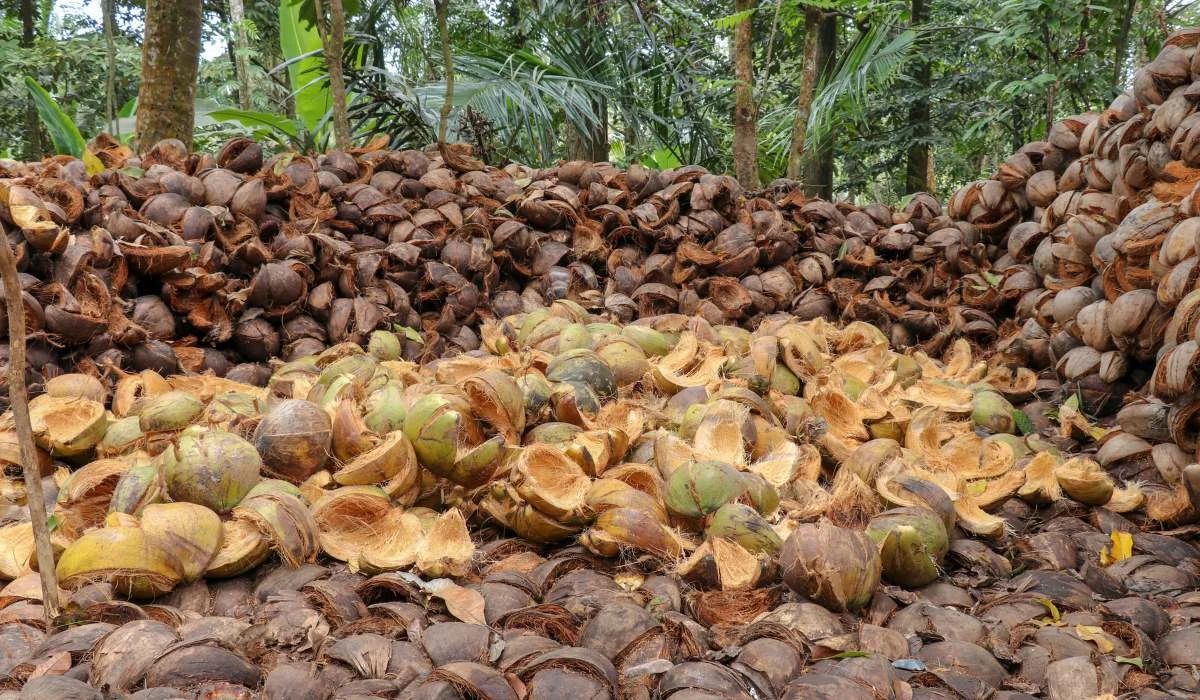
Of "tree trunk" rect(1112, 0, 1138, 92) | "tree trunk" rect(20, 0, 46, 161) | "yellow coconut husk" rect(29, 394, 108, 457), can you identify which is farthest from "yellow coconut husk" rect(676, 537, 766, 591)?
"tree trunk" rect(20, 0, 46, 161)

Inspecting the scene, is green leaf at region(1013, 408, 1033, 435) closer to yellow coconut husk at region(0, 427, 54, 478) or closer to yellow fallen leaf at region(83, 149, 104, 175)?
yellow coconut husk at region(0, 427, 54, 478)

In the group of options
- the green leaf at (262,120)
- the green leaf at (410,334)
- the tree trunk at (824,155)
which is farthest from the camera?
the tree trunk at (824,155)

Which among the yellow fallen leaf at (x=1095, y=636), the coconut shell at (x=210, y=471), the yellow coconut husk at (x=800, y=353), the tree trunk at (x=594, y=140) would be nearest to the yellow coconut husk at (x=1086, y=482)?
the yellow fallen leaf at (x=1095, y=636)

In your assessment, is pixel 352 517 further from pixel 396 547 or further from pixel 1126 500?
pixel 1126 500

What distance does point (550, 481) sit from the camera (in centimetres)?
225

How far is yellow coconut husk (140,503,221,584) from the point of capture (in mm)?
1805

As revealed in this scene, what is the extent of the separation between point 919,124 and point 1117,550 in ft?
21.7

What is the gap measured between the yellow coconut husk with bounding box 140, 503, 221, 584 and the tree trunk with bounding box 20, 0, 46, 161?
980cm

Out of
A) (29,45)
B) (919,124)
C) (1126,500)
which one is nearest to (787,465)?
(1126,500)

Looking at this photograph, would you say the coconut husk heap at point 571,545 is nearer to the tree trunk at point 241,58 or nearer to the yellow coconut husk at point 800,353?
the yellow coconut husk at point 800,353

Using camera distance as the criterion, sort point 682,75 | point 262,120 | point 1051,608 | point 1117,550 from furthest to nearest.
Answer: point 682,75 < point 262,120 < point 1117,550 < point 1051,608

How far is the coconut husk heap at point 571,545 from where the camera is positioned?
158 cm

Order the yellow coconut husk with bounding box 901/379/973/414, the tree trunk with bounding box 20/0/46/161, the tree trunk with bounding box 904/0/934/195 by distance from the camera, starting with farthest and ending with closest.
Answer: the tree trunk with bounding box 20/0/46/161
the tree trunk with bounding box 904/0/934/195
the yellow coconut husk with bounding box 901/379/973/414

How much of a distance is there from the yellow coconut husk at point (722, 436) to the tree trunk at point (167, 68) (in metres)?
3.42
